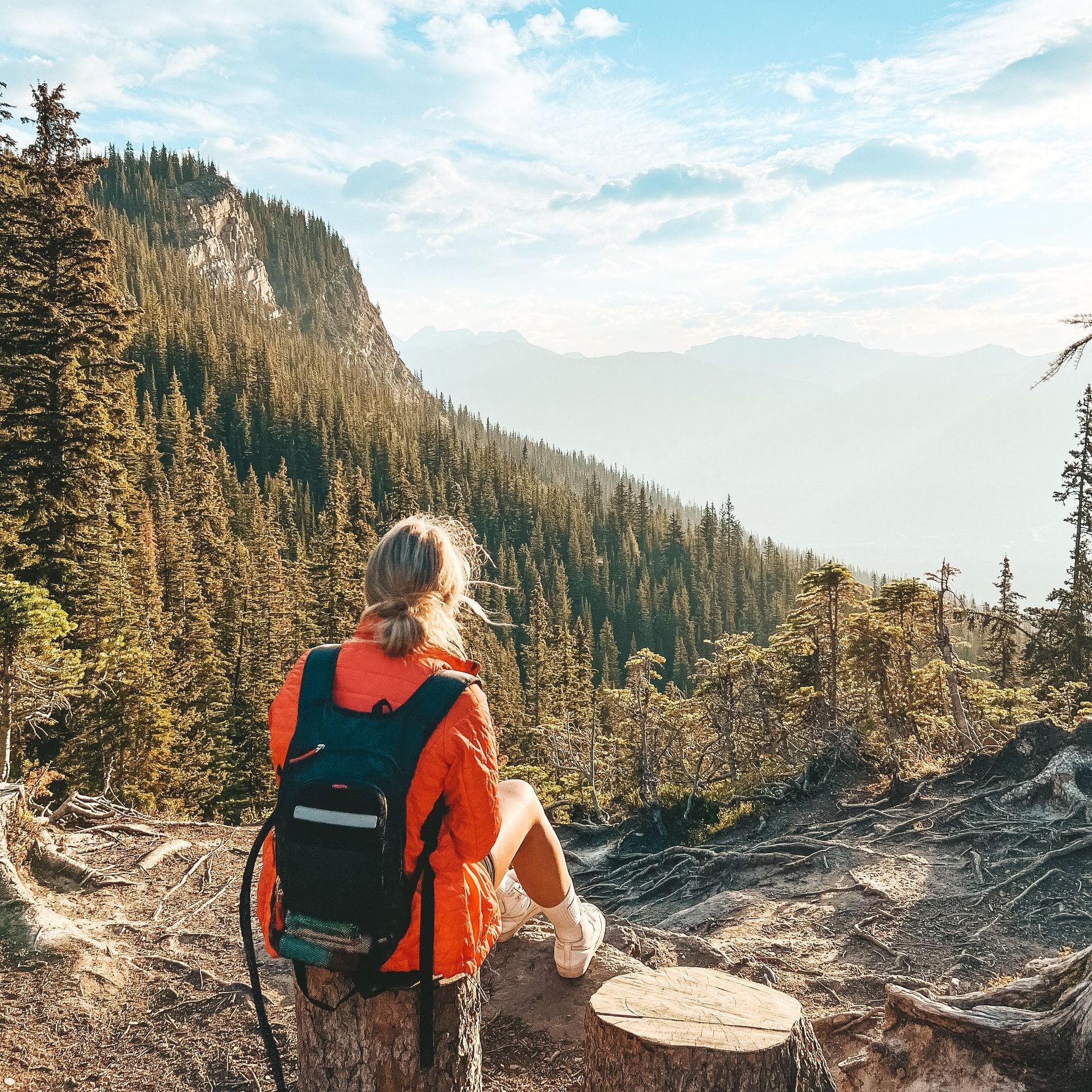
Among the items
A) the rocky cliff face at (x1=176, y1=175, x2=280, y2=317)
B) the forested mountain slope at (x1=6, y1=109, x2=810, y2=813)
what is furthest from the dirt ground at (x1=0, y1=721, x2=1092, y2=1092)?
the rocky cliff face at (x1=176, y1=175, x2=280, y2=317)

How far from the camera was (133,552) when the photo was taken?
25297mm

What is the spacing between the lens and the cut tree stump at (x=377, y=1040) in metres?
2.56

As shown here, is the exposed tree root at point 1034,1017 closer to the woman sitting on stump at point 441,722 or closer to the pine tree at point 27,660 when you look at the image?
the woman sitting on stump at point 441,722

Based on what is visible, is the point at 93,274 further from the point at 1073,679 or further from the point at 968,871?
the point at 1073,679

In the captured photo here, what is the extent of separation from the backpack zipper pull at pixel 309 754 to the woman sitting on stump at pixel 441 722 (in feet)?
0.24

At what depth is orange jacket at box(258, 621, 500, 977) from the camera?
236cm

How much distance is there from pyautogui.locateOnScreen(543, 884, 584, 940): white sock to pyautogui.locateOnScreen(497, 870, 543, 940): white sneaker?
117 millimetres

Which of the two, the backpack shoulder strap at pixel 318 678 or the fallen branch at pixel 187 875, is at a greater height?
the backpack shoulder strap at pixel 318 678

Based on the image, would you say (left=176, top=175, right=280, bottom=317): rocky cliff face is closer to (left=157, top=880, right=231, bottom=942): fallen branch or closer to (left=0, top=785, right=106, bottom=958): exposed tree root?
(left=157, top=880, right=231, bottom=942): fallen branch

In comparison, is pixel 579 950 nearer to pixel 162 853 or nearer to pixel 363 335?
pixel 162 853

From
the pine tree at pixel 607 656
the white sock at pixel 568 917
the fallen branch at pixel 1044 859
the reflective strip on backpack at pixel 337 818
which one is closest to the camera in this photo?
the reflective strip on backpack at pixel 337 818

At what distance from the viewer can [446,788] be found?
2.40 meters

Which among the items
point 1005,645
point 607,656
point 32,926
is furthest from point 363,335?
point 32,926

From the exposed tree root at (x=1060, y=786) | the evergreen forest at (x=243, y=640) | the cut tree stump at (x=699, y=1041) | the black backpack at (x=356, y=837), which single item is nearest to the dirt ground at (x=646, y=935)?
the exposed tree root at (x=1060, y=786)
